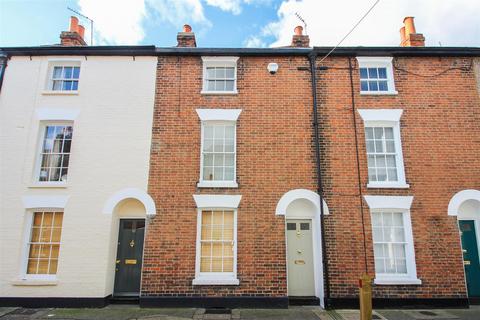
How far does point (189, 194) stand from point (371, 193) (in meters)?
5.46

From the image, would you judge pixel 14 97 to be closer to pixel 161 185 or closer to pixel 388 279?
pixel 161 185

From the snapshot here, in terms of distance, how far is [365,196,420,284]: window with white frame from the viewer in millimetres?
8562

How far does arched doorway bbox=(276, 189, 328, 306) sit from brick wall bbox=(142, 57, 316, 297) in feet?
1.21

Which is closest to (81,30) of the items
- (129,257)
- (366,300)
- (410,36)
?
(129,257)

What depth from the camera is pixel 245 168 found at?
356 inches

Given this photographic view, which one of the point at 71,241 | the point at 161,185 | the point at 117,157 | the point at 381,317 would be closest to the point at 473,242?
the point at 381,317

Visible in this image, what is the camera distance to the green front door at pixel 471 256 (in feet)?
28.8

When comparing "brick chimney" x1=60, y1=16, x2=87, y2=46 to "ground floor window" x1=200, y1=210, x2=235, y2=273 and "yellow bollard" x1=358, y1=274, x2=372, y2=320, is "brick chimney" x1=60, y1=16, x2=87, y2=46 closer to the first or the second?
"ground floor window" x1=200, y1=210, x2=235, y2=273

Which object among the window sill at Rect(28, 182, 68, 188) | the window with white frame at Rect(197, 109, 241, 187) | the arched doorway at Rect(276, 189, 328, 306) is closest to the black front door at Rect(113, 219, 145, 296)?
the window sill at Rect(28, 182, 68, 188)

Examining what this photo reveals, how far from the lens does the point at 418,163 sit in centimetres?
905

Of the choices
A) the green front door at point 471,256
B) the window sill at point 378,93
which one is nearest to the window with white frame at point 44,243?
the window sill at point 378,93

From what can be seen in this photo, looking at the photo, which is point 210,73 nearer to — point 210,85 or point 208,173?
point 210,85

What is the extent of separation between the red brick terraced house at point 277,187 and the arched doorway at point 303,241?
0.10 ft

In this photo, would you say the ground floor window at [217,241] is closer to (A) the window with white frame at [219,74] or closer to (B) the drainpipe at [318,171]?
(B) the drainpipe at [318,171]
